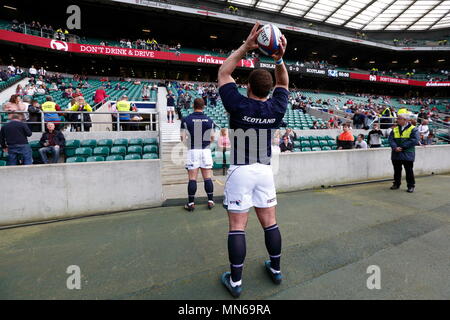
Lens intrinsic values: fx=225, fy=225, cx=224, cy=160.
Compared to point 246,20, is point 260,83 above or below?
below

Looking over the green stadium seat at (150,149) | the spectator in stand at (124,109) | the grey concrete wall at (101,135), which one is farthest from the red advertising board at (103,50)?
the green stadium seat at (150,149)

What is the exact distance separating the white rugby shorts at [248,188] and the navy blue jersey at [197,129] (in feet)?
7.06

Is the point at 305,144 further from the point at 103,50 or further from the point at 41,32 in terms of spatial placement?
the point at 41,32

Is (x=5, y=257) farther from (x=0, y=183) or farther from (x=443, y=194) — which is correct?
(x=443, y=194)

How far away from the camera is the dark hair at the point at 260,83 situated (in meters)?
1.91

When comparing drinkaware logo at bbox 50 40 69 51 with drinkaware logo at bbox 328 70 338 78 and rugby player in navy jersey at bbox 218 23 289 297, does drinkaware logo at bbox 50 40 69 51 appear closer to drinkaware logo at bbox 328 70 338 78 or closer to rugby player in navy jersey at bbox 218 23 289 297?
rugby player in navy jersey at bbox 218 23 289 297

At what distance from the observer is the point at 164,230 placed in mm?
3352

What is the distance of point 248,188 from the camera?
6.42ft

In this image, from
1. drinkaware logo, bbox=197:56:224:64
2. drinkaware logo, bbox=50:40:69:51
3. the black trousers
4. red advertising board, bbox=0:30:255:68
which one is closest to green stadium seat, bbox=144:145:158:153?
the black trousers

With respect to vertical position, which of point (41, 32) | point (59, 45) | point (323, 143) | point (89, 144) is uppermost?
point (41, 32)

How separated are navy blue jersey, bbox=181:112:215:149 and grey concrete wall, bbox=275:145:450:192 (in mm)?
2170

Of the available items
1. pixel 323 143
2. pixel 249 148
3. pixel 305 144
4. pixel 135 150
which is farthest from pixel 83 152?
pixel 323 143

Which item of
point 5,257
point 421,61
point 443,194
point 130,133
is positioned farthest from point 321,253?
point 421,61

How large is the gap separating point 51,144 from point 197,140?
3.92 metres
